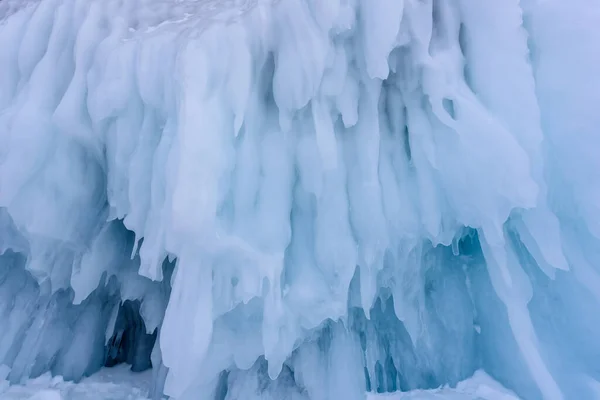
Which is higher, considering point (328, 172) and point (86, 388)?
point (328, 172)

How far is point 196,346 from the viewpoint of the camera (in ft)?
9.01

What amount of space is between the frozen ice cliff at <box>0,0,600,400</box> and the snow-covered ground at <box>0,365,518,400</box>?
0.42 ft

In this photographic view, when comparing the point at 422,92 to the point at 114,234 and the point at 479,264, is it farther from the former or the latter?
the point at 114,234

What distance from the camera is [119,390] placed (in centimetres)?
370

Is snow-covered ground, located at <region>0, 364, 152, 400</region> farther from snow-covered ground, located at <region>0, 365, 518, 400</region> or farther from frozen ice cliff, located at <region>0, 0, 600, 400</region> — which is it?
frozen ice cliff, located at <region>0, 0, 600, 400</region>

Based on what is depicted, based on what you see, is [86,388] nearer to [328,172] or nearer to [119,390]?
[119,390]

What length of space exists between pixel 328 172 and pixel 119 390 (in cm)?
244

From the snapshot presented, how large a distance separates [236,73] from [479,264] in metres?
2.24

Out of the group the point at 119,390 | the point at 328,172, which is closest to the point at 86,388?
the point at 119,390

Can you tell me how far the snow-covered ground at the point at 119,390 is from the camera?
3.19 m

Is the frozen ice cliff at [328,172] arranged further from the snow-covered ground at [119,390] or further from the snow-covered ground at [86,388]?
the snow-covered ground at [86,388]

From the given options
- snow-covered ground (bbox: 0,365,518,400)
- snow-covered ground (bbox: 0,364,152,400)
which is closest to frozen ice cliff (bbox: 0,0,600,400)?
snow-covered ground (bbox: 0,365,518,400)

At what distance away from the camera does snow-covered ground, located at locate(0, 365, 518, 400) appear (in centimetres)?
319

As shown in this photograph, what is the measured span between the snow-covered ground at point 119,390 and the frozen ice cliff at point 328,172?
129 millimetres
